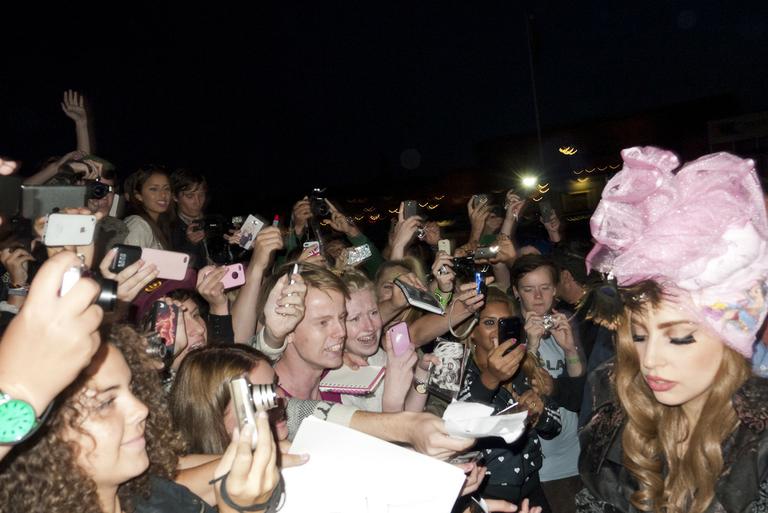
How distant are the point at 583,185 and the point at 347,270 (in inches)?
978

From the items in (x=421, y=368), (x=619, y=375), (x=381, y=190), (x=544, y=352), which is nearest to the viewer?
(x=619, y=375)

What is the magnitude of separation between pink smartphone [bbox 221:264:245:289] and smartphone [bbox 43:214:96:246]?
166cm

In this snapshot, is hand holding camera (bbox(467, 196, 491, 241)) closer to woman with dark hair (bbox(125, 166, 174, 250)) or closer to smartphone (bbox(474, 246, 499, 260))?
smartphone (bbox(474, 246, 499, 260))

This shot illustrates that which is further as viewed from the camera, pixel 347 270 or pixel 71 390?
pixel 347 270

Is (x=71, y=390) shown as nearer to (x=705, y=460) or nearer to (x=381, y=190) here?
(x=705, y=460)

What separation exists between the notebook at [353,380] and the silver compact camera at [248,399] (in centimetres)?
153

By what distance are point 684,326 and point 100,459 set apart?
1997 mm

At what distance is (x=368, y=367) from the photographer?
12.0 ft

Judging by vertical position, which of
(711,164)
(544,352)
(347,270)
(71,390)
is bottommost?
(544,352)

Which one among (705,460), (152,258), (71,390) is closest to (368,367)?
(152,258)

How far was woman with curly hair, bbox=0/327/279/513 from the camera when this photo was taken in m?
1.59

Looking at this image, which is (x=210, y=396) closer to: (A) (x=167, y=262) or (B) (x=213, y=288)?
(A) (x=167, y=262)

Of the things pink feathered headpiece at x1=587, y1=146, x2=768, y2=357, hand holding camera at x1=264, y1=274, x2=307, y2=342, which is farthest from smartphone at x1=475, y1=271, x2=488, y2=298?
pink feathered headpiece at x1=587, y1=146, x2=768, y2=357

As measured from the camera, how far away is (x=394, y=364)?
2.86 meters
